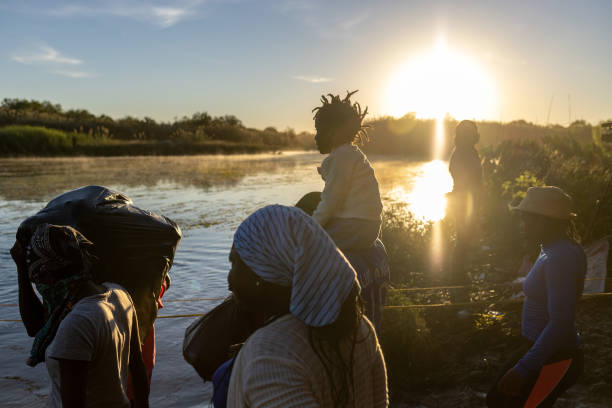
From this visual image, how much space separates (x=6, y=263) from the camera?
8.55 m

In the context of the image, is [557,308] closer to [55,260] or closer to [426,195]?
[55,260]

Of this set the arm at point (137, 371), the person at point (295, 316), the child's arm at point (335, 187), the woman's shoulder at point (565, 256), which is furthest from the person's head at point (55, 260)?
the woman's shoulder at point (565, 256)

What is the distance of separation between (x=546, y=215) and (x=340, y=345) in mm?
1670

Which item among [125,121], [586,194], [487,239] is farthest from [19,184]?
[125,121]

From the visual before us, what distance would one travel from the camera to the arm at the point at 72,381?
204 cm

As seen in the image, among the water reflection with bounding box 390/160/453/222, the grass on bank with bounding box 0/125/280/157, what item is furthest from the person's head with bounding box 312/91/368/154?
the grass on bank with bounding box 0/125/280/157

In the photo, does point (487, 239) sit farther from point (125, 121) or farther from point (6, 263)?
point (125, 121)

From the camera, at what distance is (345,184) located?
3309 millimetres

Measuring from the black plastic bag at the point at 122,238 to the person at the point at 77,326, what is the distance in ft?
0.66

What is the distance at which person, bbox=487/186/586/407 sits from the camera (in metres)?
2.46

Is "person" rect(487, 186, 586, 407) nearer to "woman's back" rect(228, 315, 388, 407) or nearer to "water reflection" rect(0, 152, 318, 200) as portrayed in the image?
"woman's back" rect(228, 315, 388, 407)

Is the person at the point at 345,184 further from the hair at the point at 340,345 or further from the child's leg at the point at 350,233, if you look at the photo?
the hair at the point at 340,345

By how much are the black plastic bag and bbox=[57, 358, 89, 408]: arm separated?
54 cm

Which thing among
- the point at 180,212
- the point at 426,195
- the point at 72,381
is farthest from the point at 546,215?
the point at 426,195
